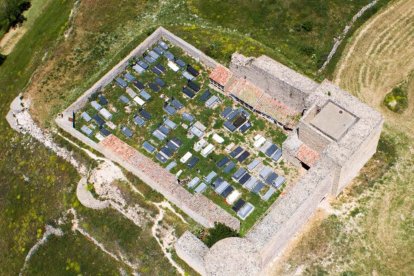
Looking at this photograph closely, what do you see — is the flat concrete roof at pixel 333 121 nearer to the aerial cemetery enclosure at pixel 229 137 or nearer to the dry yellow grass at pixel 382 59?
the aerial cemetery enclosure at pixel 229 137

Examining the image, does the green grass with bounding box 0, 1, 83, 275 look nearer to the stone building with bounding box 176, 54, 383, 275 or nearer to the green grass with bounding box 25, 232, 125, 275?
the green grass with bounding box 25, 232, 125, 275

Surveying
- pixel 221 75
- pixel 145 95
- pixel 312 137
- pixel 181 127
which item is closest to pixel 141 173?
pixel 181 127

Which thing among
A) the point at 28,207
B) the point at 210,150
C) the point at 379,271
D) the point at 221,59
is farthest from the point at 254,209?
the point at 28,207

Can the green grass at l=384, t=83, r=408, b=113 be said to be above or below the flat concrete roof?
below

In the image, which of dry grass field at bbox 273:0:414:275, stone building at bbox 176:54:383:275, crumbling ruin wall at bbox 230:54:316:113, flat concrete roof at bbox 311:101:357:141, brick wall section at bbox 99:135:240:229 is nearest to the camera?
stone building at bbox 176:54:383:275

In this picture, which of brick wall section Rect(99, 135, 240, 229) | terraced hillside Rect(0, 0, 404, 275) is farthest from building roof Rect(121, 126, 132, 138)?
terraced hillside Rect(0, 0, 404, 275)

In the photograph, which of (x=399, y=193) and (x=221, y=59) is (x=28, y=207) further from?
(x=399, y=193)
